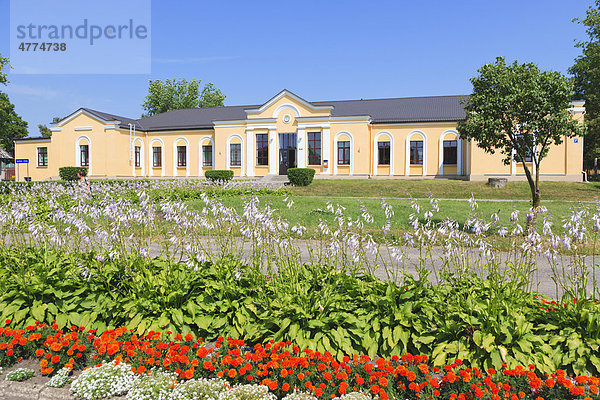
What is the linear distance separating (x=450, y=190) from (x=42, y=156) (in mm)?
38865

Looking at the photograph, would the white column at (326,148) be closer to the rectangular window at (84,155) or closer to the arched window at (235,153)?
the arched window at (235,153)

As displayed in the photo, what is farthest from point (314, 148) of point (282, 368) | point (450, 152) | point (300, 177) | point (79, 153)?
point (282, 368)

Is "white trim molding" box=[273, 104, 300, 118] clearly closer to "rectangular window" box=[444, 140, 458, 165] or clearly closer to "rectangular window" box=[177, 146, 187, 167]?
"rectangular window" box=[177, 146, 187, 167]

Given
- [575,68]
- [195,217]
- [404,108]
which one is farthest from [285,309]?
[575,68]

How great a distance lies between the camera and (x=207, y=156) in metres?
39.0

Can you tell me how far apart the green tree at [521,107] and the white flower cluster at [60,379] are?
39.9ft

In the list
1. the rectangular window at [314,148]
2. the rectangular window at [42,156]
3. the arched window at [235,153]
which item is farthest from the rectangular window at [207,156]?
the rectangular window at [42,156]

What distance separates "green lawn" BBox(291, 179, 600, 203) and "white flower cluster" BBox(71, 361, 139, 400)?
20309mm

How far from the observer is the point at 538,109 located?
1192cm

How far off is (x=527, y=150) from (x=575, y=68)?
137 feet

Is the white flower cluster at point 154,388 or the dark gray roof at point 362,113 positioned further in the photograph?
the dark gray roof at point 362,113

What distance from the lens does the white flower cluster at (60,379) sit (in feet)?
11.0

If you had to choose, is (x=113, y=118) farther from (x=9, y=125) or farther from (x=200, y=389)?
(x=200, y=389)

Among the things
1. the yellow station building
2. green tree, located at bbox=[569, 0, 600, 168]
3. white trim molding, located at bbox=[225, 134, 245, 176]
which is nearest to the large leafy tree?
the yellow station building
